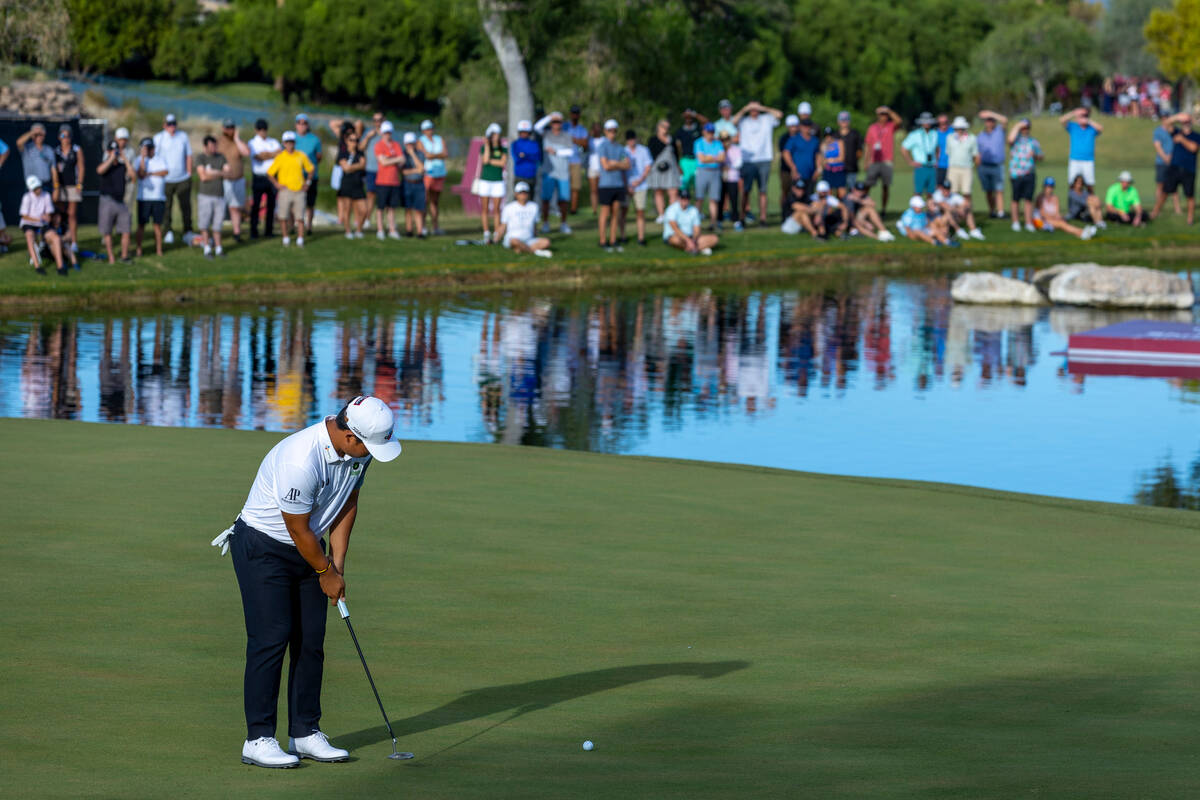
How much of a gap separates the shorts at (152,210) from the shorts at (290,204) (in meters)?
1.90

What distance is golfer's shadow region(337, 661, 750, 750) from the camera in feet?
25.0

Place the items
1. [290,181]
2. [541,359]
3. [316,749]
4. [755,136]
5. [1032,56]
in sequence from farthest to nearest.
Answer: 1. [1032,56]
2. [755,136]
3. [290,181]
4. [541,359]
5. [316,749]

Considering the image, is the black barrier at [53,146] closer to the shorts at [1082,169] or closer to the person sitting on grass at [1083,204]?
the shorts at [1082,169]

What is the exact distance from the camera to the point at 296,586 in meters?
7.00

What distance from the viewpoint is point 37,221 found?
25.7m

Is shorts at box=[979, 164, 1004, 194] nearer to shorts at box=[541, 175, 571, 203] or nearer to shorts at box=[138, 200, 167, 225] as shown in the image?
shorts at box=[541, 175, 571, 203]

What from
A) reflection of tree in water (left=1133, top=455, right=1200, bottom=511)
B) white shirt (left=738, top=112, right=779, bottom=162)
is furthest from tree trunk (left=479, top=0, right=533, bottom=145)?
reflection of tree in water (left=1133, top=455, right=1200, bottom=511)

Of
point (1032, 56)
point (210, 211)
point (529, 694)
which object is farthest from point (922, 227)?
point (1032, 56)

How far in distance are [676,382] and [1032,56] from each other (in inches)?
3419

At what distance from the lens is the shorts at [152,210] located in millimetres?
27328

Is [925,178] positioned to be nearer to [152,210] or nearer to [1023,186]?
[1023,186]

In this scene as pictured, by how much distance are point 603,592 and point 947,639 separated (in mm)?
1961

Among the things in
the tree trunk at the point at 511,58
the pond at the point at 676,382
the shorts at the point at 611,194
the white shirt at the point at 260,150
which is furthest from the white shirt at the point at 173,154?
the tree trunk at the point at 511,58

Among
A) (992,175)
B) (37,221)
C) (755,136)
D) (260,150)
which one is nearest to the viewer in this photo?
(37,221)
